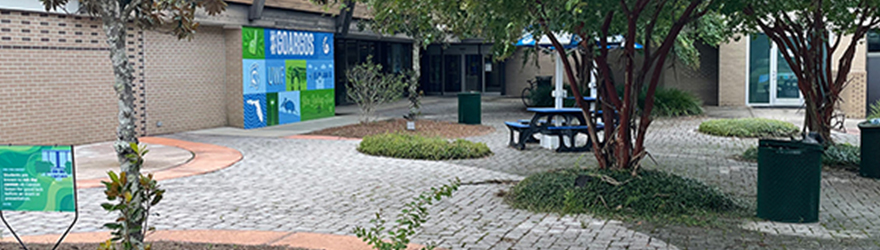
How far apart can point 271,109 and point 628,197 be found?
1229cm

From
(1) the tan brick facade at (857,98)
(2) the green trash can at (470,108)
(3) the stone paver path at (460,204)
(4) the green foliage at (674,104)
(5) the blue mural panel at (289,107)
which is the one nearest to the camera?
(3) the stone paver path at (460,204)

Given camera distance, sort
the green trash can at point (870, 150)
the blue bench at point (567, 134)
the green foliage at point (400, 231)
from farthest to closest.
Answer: the blue bench at point (567, 134)
the green trash can at point (870, 150)
the green foliage at point (400, 231)

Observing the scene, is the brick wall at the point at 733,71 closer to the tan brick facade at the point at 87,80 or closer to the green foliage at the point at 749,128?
the green foliage at the point at 749,128

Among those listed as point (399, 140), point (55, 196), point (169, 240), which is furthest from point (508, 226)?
point (399, 140)

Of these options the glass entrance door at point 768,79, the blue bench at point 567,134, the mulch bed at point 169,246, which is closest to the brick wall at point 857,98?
the glass entrance door at point 768,79

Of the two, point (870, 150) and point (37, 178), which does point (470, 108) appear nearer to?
point (870, 150)

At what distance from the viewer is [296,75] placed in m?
19.3

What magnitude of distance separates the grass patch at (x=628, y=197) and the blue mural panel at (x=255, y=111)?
34.4 ft

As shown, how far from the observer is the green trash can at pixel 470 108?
18.2 m

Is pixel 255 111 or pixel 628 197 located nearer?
pixel 628 197

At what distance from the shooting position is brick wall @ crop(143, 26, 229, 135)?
15680 millimetres

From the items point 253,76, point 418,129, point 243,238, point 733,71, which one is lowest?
point 243,238

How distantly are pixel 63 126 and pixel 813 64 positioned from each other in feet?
40.2

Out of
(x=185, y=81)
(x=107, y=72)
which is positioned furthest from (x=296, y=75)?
(x=107, y=72)
